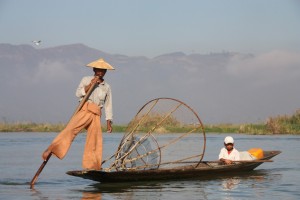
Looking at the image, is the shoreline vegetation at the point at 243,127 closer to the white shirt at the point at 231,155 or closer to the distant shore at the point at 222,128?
the distant shore at the point at 222,128

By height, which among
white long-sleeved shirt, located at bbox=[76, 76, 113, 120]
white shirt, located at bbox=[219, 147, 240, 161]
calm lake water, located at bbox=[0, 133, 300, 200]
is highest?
white long-sleeved shirt, located at bbox=[76, 76, 113, 120]

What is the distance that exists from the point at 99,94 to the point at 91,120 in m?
0.38

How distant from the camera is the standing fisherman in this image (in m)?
9.19

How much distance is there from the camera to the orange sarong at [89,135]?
30.1 ft

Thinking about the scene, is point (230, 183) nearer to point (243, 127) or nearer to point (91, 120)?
point (91, 120)

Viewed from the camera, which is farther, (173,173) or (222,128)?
(222,128)

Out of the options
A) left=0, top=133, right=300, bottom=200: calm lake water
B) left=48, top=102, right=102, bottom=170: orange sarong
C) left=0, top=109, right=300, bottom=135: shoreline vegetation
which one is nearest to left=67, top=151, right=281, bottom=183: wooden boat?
left=0, top=133, right=300, bottom=200: calm lake water

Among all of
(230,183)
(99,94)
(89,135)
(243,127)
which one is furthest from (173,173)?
(243,127)

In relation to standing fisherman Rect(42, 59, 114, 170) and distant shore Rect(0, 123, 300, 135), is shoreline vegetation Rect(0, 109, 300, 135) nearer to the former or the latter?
distant shore Rect(0, 123, 300, 135)

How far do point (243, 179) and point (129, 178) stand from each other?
2089 millimetres

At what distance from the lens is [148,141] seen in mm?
11109

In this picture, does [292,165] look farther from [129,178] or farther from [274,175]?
[129,178]

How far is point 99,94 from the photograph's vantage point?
931 cm

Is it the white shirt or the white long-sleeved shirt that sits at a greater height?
the white long-sleeved shirt
